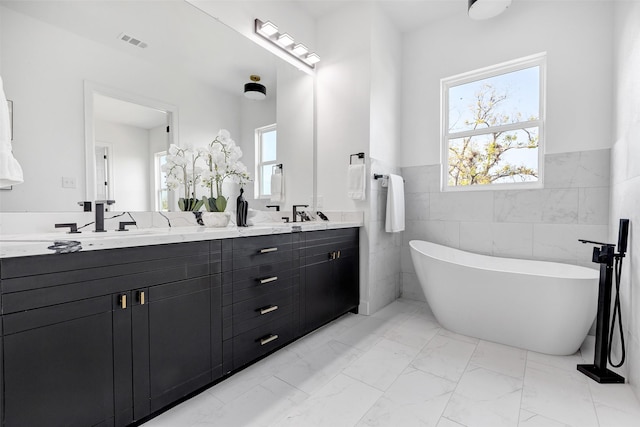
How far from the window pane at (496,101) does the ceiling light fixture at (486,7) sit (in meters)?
0.61

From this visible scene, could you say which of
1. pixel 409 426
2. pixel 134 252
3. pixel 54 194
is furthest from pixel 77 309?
pixel 409 426

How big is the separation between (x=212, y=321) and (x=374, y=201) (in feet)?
6.05

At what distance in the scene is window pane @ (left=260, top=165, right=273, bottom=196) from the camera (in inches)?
105

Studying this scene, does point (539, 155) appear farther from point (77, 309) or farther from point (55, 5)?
point (55, 5)

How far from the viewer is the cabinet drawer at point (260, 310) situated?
1.65 m

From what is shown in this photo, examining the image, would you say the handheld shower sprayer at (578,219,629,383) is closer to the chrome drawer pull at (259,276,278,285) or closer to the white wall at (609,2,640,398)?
the white wall at (609,2,640,398)

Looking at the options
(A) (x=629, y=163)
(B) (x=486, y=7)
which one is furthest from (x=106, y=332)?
(B) (x=486, y=7)

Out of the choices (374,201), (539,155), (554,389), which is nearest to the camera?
(554,389)

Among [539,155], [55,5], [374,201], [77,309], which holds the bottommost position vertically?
[77,309]

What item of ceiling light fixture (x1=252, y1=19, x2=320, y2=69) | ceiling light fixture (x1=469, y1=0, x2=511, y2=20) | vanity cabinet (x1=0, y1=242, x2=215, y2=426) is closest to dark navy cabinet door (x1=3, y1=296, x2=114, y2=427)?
vanity cabinet (x1=0, y1=242, x2=215, y2=426)

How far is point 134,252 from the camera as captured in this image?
48.0 inches

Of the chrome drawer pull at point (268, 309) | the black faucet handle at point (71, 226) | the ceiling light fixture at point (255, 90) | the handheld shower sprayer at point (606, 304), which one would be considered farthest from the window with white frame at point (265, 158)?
the handheld shower sprayer at point (606, 304)

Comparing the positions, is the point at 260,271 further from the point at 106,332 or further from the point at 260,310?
the point at 106,332

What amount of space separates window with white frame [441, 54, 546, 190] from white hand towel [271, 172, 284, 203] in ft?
5.70
